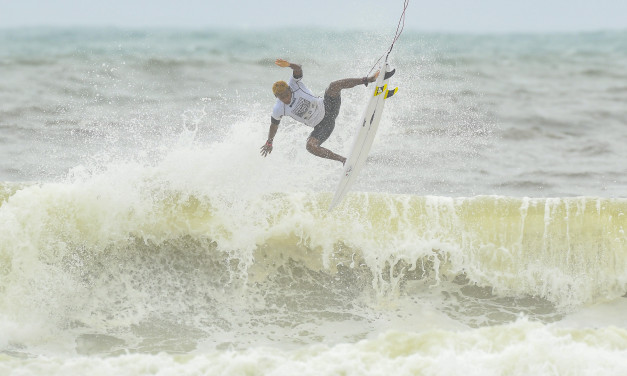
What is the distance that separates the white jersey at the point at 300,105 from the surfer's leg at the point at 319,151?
0.27 metres

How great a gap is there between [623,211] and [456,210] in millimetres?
1968

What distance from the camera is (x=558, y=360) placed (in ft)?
19.2

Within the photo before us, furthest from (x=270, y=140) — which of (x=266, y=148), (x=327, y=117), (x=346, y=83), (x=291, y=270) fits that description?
(x=291, y=270)

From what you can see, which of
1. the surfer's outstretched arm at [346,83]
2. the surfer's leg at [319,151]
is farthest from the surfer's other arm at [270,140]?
the surfer's outstretched arm at [346,83]

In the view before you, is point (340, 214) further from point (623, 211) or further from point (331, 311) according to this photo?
point (623, 211)

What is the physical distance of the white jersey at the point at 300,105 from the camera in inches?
318

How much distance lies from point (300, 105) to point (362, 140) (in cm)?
83

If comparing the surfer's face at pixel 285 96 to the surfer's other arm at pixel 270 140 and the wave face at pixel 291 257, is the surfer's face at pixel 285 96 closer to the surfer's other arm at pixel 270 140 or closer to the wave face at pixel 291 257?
the surfer's other arm at pixel 270 140

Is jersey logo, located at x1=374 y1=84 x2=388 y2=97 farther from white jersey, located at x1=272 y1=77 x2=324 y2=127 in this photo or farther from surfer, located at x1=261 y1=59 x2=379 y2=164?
white jersey, located at x1=272 y1=77 x2=324 y2=127

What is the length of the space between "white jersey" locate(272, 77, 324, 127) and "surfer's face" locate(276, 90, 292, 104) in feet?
0.17

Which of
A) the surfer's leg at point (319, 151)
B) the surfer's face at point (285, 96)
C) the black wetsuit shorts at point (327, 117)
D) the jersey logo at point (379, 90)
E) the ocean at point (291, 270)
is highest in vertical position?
A: the jersey logo at point (379, 90)

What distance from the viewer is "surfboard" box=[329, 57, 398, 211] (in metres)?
8.11

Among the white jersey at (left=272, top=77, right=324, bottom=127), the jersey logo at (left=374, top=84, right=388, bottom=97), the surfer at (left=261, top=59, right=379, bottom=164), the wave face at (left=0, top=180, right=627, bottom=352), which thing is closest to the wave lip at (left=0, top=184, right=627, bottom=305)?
the wave face at (left=0, top=180, right=627, bottom=352)

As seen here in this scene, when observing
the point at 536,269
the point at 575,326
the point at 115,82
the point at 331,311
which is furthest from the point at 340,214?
the point at 115,82
